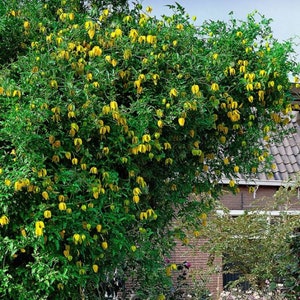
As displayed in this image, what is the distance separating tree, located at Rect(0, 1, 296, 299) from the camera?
573 cm

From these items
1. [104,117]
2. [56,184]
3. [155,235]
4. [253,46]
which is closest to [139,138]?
[104,117]

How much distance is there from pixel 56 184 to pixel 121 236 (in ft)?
2.26

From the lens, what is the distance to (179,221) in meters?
7.78

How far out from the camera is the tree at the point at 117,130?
18.8 feet

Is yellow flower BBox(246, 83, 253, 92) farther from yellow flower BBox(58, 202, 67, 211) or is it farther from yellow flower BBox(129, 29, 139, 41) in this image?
yellow flower BBox(58, 202, 67, 211)

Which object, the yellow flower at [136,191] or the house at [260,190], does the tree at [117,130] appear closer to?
the yellow flower at [136,191]

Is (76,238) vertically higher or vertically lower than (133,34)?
lower

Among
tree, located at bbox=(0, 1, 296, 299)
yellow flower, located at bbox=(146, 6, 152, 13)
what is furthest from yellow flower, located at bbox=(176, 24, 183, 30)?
yellow flower, located at bbox=(146, 6, 152, 13)

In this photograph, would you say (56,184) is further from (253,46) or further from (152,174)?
(253,46)

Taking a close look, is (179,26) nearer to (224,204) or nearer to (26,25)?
(26,25)

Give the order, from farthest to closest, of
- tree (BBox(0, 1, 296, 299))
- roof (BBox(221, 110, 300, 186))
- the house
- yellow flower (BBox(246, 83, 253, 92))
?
roof (BBox(221, 110, 300, 186)) → the house → yellow flower (BBox(246, 83, 253, 92)) → tree (BBox(0, 1, 296, 299))

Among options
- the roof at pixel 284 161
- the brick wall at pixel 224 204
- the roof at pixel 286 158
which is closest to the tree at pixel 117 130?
the brick wall at pixel 224 204

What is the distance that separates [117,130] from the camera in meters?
5.90

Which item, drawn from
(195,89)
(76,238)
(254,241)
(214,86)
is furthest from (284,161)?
(76,238)
